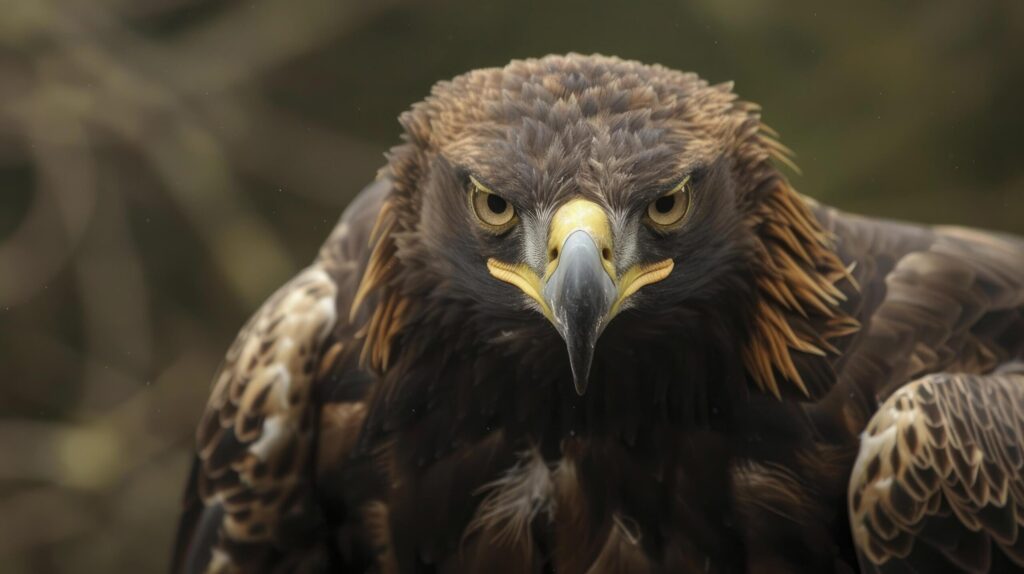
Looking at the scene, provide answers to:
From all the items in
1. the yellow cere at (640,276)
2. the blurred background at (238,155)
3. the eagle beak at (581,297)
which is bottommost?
the blurred background at (238,155)

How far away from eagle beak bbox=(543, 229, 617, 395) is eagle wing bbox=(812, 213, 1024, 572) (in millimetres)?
1059

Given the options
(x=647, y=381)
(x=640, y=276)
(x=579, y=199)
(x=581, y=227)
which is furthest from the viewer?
(x=647, y=381)

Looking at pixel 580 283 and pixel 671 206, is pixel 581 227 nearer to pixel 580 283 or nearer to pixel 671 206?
pixel 580 283

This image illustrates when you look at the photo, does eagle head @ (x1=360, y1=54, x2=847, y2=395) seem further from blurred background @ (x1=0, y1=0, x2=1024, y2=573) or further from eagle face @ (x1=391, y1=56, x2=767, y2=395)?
blurred background @ (x1=0, y1=0, x2=1024, y2=573)

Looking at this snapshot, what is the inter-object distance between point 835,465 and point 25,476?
5069 millimetres

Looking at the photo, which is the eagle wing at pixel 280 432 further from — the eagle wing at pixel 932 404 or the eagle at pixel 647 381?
the eagle wing at pixel 932 404

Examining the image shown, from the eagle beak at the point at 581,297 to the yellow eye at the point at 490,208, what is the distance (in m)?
0.28

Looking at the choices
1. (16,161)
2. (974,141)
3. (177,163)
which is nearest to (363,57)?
(177,163)

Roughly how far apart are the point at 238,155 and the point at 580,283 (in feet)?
17.3

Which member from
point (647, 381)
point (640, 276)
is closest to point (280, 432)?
point (647, 381)

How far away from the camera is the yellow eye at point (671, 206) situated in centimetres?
343

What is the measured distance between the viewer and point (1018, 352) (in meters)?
4.19

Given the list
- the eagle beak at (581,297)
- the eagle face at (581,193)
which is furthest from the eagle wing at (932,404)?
the eagle beak at (581,297)

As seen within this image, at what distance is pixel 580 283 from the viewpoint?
309 centimetres
